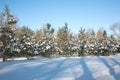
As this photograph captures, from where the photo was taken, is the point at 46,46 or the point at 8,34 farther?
the point at 46,46

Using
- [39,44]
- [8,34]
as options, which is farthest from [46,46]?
[8,34]

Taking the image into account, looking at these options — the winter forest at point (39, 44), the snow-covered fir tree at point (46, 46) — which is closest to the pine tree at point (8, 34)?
the winter forest at point (39, 44)

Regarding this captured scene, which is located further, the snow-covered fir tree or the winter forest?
the snow-covered fir tree

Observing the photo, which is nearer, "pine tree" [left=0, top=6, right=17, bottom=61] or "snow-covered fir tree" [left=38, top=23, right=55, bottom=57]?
"pine tree" [left=0, top=6, right=17, bottom=61]

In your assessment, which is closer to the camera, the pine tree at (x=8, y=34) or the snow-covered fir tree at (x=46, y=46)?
the pine tree at (x=8, y=34)

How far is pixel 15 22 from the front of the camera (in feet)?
91.3

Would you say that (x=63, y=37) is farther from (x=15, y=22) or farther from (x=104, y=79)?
(x=104, y=79)

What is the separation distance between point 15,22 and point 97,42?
27.1m

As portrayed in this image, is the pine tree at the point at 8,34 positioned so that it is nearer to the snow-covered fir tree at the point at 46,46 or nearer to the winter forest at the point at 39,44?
the winter forest at the point at 39,44

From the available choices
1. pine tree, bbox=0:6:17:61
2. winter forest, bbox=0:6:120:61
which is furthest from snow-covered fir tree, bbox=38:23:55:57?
pine tree, bbox=0:6:17:61

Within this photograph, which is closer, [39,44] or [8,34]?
[8,34]

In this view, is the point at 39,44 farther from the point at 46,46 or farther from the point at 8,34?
the point at 8,34

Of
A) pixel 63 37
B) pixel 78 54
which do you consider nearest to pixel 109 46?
pixel 78 54

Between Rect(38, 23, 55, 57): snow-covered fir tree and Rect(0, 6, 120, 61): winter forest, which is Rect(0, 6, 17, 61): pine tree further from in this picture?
Rect(38, 23, 55, 57): snow-covered fir tree
